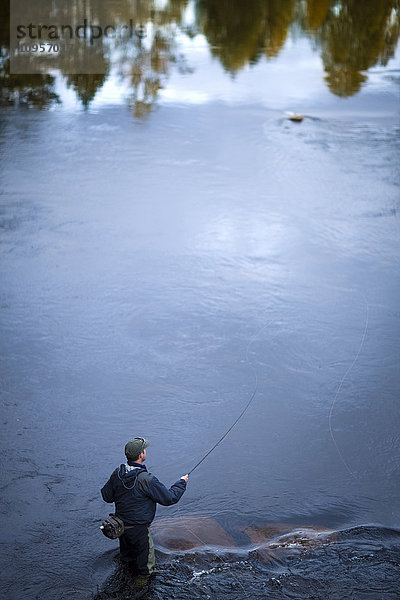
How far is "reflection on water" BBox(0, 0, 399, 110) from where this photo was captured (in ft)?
59.7

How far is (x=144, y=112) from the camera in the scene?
54.3 feet

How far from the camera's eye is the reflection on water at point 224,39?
18188 millimetres

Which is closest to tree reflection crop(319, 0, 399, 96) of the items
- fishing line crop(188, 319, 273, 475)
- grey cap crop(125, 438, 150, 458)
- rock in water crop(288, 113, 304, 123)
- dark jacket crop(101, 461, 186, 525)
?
rock in water crop(288, 113, 304, 123)

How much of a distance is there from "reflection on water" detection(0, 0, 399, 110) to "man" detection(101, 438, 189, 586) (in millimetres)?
12544

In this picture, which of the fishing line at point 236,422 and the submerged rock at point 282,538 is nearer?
the fishing line at point 236,422

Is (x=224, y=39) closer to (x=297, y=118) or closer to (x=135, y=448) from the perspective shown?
(x=297, y=118)

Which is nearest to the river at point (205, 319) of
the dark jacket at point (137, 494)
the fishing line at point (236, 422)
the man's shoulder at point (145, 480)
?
the fishing line at point (236, 422)

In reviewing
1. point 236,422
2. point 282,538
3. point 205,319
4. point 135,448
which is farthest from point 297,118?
point 135,448

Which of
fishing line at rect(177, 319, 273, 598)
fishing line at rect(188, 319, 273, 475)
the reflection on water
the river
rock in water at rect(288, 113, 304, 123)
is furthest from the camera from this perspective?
the reflection on water

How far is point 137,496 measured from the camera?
17.0 feet

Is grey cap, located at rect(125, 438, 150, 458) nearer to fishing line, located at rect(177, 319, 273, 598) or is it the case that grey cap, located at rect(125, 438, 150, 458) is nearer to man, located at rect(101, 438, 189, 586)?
man, located at rect(101, 438, 189, 586)

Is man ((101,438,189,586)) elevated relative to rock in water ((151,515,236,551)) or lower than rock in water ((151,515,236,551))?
elevated

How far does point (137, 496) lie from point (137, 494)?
16 mm

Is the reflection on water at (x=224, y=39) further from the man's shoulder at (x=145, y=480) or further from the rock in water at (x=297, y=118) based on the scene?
the man's shoulder at (x=145, y=480)
